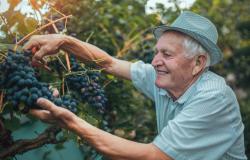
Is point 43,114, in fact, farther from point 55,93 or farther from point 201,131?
point 201,131

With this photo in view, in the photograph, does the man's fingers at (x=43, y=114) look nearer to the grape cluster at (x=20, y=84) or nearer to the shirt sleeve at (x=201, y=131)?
the grape cluster at (x=20, y=84)

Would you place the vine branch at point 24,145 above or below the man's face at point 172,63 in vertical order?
below

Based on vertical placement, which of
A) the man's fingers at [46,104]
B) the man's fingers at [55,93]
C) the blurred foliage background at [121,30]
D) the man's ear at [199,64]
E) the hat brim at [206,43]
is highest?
the man's fingers at [46,104]

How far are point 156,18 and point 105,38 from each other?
1.97 ft

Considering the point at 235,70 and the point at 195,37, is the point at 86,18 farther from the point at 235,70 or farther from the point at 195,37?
the point at 235,70

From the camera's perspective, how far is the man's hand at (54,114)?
2.12 meters

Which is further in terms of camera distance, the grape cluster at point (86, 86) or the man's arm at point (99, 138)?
the grape cluster at point (86, 86)

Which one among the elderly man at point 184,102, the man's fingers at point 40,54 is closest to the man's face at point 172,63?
the elderly man at point 184,102

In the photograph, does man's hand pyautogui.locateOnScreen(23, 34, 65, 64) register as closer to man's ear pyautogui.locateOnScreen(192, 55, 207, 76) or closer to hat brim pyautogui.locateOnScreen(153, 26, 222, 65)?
hat brim pyautogui.locateOnScreen(153, 26, 222, 65)

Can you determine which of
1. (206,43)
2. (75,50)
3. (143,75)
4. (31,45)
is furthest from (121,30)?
(31,45)

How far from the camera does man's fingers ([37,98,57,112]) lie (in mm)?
2111

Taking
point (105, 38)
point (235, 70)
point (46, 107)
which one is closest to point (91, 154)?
point (105, 38)

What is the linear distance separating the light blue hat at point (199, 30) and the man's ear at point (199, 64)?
5 cm

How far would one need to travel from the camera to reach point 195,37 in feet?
8.77
